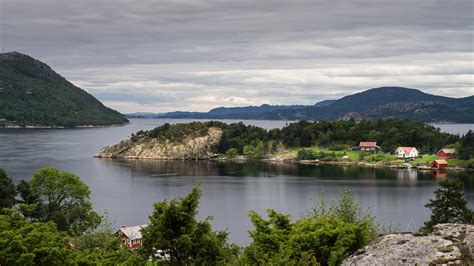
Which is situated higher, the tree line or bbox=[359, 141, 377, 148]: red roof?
bbox=[359, 141, 377, 148]: red roof

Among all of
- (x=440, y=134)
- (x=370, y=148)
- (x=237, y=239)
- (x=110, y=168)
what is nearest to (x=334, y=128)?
(x=370, y=148)

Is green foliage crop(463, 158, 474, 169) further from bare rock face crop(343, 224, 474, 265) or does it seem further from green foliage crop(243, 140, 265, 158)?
bare rock face crop(343, 224, 474, 265)

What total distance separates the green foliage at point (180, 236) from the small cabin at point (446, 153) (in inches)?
3829

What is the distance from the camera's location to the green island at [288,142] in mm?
118375

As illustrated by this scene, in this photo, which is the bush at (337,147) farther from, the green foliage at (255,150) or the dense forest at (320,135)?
Result: the green foliage at (255,150)

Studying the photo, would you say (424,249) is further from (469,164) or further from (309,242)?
(469,164)

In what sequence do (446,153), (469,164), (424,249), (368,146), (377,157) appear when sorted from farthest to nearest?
(368,146), (377,157), (446,153), (469,164), (424,249)

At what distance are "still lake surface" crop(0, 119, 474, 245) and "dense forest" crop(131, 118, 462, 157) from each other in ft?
47.2

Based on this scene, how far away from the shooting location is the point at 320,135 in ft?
421

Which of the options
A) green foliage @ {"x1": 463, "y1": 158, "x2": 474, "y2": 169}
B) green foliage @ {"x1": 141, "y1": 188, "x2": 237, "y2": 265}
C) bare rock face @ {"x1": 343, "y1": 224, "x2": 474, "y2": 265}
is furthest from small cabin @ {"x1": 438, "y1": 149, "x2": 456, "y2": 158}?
bare rock face @ {"x1": 343, "y1": 224, "x2": 474, "y2": 265}

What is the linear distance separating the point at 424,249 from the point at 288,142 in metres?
115

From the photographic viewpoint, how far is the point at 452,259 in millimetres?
12727

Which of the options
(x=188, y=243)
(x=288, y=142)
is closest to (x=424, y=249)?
(x=188, y=243)

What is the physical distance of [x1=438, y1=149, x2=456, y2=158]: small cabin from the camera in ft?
355
